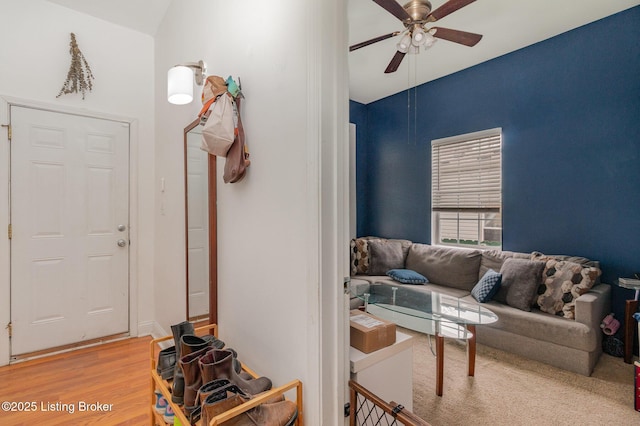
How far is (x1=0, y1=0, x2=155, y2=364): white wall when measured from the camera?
2324 millimetres

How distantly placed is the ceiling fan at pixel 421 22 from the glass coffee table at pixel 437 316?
1918 millimetres

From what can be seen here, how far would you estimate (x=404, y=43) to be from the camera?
7.42 ft

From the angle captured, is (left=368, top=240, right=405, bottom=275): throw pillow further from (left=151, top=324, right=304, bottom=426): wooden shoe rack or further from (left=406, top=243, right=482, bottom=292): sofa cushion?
(left=151, top=324, right=304, bottom=426): wooden shoe rack

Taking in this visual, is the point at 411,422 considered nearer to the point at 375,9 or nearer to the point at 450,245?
the point at 375,9

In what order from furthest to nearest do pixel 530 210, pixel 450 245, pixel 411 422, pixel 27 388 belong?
pixel 450 245
pixel 530 210
pixel 27 388
pixel 411 422

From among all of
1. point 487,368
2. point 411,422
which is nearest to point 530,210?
point 487,368

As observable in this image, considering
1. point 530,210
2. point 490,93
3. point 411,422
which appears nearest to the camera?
point 411,422

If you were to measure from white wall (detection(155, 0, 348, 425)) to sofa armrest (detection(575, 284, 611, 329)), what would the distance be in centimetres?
213

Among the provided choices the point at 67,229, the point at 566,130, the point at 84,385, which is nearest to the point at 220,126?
the point at 84,385

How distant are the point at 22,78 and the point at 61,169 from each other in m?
0.73

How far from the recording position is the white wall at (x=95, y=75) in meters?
2.32

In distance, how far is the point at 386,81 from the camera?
152 inches

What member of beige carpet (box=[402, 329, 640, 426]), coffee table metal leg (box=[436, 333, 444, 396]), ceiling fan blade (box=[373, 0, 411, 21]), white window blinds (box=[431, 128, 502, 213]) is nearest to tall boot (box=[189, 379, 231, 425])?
beige carpet (box=[402, 329, 640, 426])

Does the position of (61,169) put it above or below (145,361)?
above
